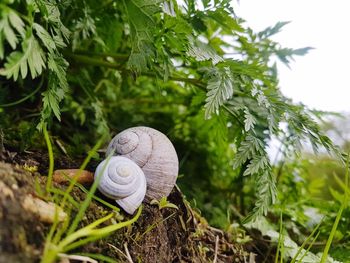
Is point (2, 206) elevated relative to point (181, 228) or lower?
elevated

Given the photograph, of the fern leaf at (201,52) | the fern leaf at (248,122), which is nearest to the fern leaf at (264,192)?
the fern leaf at (248,122)

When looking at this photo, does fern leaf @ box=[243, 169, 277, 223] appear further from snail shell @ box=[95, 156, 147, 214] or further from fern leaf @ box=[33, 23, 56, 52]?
fern leaf @ box=[33, 23, 56, 52]

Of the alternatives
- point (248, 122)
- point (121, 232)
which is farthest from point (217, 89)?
point (121, 232)

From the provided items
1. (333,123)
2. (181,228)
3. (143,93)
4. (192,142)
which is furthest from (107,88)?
(333,123)

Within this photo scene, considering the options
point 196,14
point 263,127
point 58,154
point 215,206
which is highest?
point 196,14

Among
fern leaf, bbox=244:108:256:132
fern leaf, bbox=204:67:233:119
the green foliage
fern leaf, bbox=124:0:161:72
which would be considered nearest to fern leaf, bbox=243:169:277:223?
the green foliage

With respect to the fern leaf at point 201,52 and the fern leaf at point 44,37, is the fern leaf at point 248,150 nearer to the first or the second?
the fern leaf at point 201,52

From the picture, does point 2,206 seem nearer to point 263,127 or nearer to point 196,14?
point 196,14

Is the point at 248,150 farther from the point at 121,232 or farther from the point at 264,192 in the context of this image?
the point at 121,232
